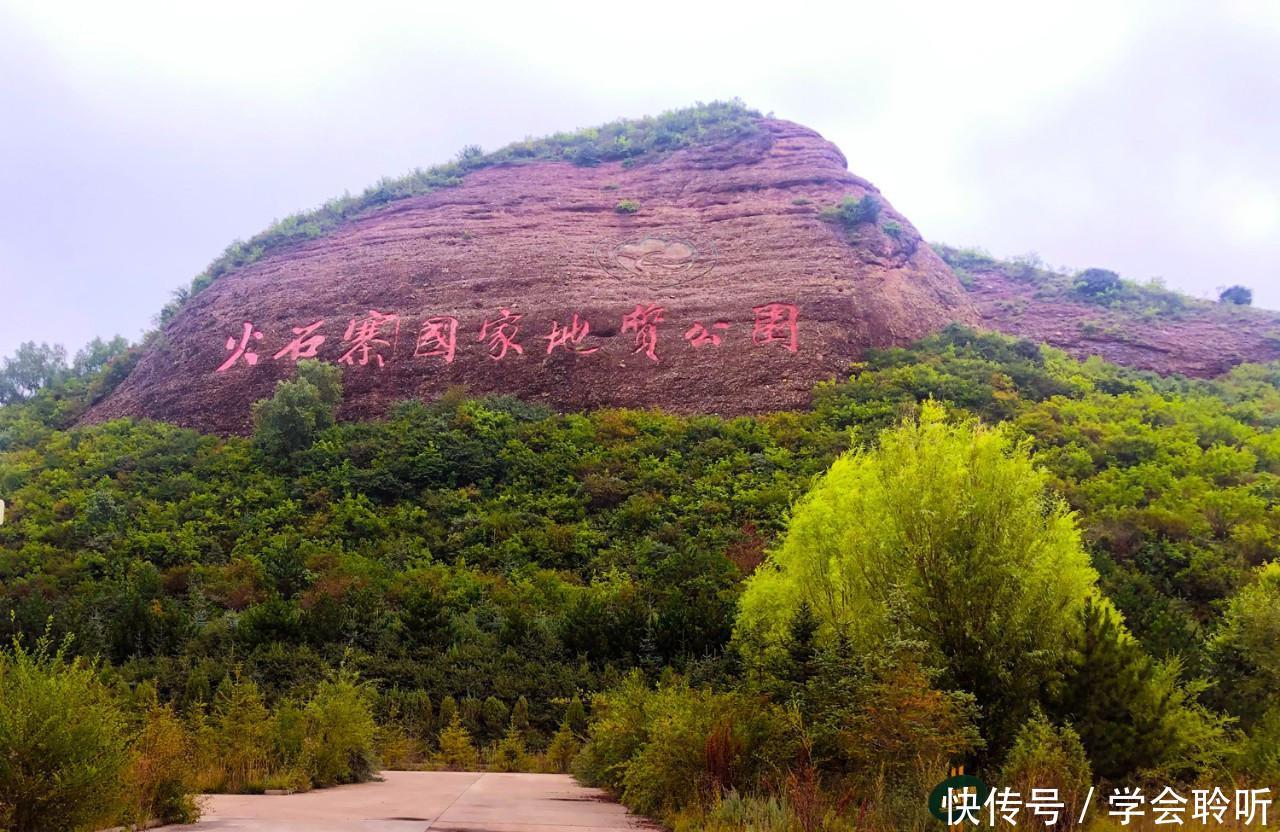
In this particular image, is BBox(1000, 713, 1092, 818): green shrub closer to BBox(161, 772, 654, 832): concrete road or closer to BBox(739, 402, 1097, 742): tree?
BBox(739, 402, 1097, 742): tree

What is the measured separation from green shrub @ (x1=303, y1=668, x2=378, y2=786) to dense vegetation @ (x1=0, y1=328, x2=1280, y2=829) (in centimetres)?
5

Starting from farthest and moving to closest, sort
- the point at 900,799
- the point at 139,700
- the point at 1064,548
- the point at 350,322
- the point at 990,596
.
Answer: the point at 350,322, the point at 139,700, the point at 1064,548, the point at 990,596, the point at 900,799

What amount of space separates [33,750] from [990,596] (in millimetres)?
7986

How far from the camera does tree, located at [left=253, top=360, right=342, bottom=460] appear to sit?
3016 centimetres

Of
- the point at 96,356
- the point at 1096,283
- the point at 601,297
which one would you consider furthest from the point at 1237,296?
the point at 96,356

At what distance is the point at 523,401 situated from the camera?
3269 cm

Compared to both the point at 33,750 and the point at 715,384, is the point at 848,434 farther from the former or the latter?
the point at 33,750

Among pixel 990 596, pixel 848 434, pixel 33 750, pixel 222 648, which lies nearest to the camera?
pixel 33 750

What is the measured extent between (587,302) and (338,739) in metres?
25.2

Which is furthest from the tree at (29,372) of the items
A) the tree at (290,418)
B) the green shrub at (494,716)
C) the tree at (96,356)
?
the green shrub at (494,716)

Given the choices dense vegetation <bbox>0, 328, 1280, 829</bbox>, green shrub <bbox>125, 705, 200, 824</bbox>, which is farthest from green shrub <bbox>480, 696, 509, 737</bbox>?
green shrub <bbox>125, 705, 200, 824</bbox>

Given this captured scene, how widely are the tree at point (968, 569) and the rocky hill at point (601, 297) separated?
2069 cm

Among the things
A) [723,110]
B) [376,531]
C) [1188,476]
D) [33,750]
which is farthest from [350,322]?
[33,750]

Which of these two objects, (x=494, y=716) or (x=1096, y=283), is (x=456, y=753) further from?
(x=1096, y=283)
